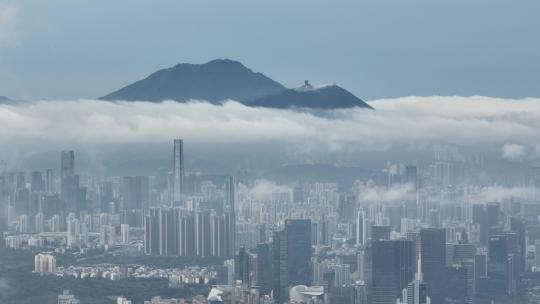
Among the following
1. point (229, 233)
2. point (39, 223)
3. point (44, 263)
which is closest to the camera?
Answer: point (44, 263)

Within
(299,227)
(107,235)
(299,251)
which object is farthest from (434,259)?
(107,235)

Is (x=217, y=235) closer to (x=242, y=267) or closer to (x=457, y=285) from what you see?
(x=242, y=267)

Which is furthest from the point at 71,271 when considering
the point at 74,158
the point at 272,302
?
the point at 272,302

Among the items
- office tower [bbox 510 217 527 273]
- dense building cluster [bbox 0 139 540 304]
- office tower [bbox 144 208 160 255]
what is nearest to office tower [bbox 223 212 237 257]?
dense building cluster [bbox 0 139 540 304]

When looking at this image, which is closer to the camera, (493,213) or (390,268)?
(390,268)

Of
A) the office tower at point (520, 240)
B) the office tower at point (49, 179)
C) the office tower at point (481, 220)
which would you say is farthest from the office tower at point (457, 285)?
the office tower at point (49, 179)

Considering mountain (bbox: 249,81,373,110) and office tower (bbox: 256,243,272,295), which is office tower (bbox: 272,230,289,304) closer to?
office tower (bbox: 256,243,272,295)

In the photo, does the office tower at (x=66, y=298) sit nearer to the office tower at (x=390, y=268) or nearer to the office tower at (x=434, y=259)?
the office tower at (x=390, y=268)
